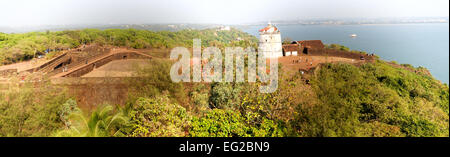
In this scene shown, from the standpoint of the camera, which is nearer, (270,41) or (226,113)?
(226,113)

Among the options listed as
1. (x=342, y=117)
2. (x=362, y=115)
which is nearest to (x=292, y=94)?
(x=342, y=117)

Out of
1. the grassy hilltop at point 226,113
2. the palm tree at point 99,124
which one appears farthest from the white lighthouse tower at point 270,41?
the palm tree at point 99,124

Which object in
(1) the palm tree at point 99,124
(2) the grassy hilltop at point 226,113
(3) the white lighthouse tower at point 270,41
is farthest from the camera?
(3) the white lighthouse tower at point 270,41

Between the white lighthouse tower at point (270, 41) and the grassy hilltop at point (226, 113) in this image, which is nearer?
the grassy hilltop at point (226, 113)

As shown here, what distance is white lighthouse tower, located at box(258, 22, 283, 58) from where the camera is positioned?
17.1m

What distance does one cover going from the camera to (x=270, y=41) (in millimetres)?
17172

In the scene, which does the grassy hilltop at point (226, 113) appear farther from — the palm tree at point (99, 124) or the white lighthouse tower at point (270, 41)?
the white lighthouse tower at point (270, 41)

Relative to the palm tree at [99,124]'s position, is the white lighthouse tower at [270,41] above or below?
above

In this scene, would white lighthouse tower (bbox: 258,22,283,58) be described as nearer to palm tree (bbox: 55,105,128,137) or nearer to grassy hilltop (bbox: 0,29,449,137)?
grassy hilltop (bbox: 0,29,449,137)

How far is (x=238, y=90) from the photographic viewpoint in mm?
8477

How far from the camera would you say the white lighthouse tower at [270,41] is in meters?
17.1

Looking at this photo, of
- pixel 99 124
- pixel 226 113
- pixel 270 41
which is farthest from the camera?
pixel 270 41

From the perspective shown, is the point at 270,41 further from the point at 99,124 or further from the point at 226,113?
the point at 99,124

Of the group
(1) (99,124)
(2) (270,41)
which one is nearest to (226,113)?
(1) (99,124)
